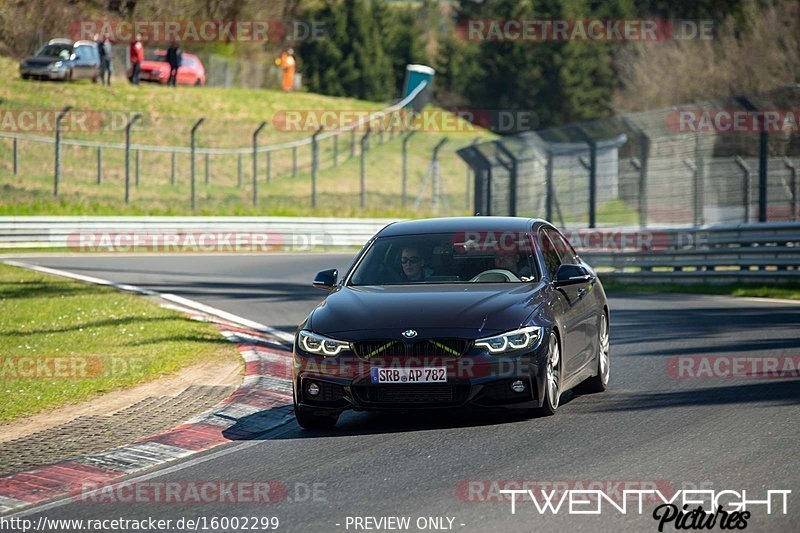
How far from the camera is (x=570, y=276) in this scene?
9.68 meters

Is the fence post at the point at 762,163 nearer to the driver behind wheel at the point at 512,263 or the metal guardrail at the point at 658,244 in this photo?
the metal guardrail at the point at 658,244

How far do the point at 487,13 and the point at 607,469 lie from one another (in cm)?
9776

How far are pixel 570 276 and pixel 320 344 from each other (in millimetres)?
2036

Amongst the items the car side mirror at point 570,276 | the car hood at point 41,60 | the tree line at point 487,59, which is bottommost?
the car side mirror at point 570,276

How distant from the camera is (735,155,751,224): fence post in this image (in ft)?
74.9

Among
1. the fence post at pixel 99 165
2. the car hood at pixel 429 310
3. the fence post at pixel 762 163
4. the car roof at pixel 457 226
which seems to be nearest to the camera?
the car hood at pixel 429 310

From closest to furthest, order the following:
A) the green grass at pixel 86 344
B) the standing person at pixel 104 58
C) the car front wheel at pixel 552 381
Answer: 1. the car front wheel at pixel 552 381
2. the green grass at pixel 86 344
3. the standing person at pixel 104 58

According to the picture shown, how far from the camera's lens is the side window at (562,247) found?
1083cm

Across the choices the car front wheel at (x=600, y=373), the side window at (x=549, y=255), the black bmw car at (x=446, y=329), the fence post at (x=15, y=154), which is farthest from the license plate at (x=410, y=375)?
the fence post at (x=15, y=154)

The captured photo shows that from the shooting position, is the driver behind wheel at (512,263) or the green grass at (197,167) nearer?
A: the driver behind wheel at (512,263)

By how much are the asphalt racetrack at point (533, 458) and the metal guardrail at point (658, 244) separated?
28.8ft

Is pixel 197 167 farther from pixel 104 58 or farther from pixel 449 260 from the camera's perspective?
pixel 449 260

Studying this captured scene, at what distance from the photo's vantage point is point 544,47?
91.6 metres

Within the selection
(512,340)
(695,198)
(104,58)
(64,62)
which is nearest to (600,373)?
(512,340)
